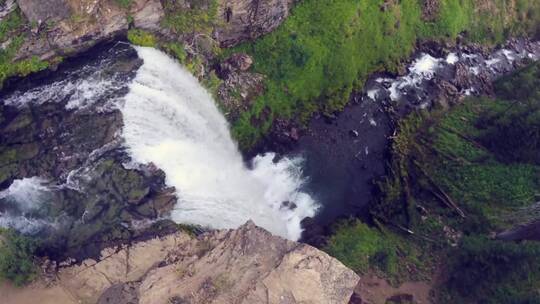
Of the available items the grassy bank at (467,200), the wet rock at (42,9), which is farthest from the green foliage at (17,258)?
the grassy bank at (467,200)

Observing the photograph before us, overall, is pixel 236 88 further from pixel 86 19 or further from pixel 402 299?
pixel 402 299

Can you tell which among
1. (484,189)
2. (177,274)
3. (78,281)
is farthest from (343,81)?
(78,281)

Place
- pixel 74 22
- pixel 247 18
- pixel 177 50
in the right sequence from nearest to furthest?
pixel 74 22
pixel 177 50
pixel 247 18

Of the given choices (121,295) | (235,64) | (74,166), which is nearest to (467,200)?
(235,64)

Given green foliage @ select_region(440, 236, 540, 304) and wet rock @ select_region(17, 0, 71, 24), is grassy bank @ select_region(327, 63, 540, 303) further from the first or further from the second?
wet rock @ select_region(17, 0, 71, 24)

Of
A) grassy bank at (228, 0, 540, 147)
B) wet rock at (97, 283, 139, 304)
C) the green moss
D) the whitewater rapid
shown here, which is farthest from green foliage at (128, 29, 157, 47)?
wet rock at (97, 283, 139, 304)

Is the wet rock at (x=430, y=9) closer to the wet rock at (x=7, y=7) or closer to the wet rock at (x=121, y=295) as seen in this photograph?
the wet rock at (x=7, y=7)
